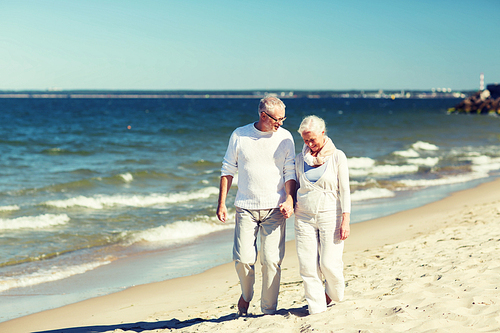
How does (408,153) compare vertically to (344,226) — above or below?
below

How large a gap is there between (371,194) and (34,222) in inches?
333

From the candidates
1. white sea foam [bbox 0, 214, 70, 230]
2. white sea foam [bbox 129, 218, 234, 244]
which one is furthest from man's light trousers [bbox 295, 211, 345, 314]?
white sea foam [bbox 0, 214, 70, 230]

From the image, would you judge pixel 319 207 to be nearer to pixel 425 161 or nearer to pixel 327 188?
pixel 327 188

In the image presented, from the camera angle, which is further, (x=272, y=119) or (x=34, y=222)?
(x=34, y=222)

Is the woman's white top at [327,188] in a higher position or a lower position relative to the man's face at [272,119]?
lower

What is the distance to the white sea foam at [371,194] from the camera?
1218cm

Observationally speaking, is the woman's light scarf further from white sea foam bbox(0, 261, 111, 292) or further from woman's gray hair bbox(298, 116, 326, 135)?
white sea foam bbox(0, 261, 111, 292)

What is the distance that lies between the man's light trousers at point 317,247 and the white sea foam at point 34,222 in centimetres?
719

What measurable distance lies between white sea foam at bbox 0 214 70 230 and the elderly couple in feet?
22.3

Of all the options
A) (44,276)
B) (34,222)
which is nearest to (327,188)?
(44,276)

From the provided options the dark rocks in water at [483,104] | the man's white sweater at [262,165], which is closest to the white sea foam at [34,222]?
the man's white sweater at [262,165]

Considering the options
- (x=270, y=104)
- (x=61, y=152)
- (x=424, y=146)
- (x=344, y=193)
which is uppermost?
(x=270, y=104)

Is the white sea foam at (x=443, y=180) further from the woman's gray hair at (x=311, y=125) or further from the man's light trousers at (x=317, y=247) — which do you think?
the woman's gray hair at (x=311, y=125)

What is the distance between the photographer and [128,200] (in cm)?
1188
